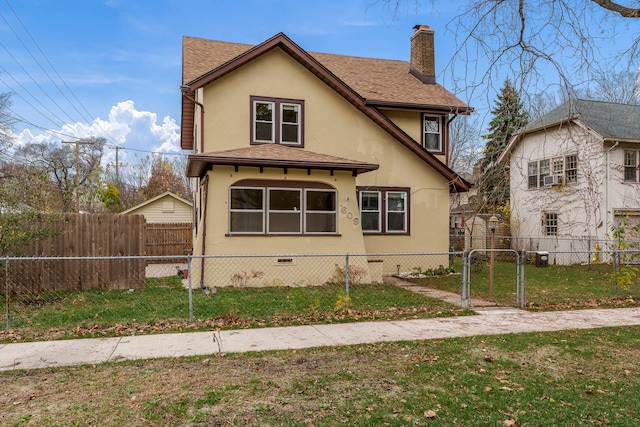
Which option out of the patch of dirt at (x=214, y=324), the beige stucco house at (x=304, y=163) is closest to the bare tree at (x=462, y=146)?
the beige stucco house at (x=304, y=163)

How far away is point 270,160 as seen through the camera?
12039mm

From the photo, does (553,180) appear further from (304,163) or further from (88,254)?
(88,254)

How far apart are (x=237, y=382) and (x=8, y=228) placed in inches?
305

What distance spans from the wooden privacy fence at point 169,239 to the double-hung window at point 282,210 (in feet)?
28.3

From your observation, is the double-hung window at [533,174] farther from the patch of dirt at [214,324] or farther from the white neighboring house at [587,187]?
the patch of dirt at [214,324]

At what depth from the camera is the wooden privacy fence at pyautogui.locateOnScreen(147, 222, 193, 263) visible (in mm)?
20406

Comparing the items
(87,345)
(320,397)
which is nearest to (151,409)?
(320,397)

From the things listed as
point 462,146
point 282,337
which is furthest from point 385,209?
point 282,337

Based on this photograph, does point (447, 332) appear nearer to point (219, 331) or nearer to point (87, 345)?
point (219, 331)

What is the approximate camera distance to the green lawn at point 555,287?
34.0 feet

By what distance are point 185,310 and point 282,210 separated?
16.4 ft

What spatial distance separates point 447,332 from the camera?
24.1 ft

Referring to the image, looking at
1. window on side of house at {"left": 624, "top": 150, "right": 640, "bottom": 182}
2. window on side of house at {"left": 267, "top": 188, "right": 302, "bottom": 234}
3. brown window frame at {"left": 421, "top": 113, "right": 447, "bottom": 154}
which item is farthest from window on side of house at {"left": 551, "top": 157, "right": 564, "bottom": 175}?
window on side of house at {"left": 267, "top": 188, "right": 302, "bottom": 234}

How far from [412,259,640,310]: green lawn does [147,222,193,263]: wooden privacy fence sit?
1112cm
